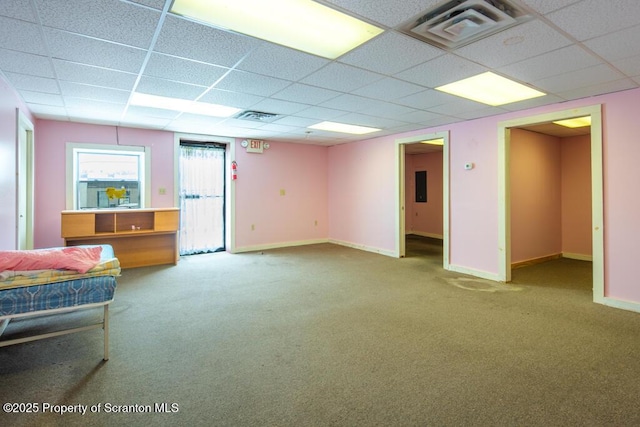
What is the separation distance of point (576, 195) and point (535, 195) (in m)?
1.14

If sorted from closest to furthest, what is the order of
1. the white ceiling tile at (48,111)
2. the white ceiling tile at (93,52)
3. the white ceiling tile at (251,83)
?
the white ceiling tile at (93,52)
the white ceiling tile at (251,83)
the white ceiling tile at (48,111)

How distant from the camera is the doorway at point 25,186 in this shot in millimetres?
4055

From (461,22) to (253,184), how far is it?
214 inches

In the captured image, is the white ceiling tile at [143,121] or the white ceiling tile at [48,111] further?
the white ceiling tile at [143,121]

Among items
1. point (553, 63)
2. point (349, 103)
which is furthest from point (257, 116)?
point (553, 63)

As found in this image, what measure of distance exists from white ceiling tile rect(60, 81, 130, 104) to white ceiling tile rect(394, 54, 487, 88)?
3.07 metres

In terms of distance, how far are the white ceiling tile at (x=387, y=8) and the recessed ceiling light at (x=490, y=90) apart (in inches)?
56.8

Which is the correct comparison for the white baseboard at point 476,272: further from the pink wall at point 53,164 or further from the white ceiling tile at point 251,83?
the pink wall at point 53,164

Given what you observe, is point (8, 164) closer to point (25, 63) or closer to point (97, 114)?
point (25, 63)

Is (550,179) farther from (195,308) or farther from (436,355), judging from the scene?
(195,308)

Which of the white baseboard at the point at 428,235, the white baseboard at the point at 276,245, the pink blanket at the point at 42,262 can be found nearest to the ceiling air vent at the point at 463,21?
the pink blanket at the point at 42,262

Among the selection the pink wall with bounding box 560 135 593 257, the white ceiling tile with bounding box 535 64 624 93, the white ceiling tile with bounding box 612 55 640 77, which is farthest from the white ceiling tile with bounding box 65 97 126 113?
the pink wall with bounding box 560 135 593 257

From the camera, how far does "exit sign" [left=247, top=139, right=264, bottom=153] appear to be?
6909mm

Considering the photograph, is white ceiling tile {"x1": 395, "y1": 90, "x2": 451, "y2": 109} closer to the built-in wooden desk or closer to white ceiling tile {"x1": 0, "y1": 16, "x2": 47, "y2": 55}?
white ceiling tile {"x1": 0, "y1": 16, "x2": 47, "y2": 55}
